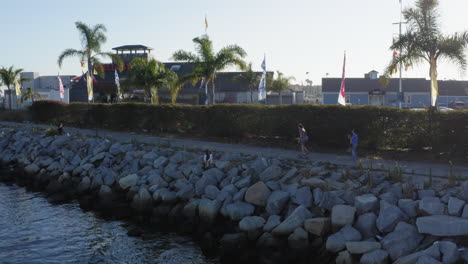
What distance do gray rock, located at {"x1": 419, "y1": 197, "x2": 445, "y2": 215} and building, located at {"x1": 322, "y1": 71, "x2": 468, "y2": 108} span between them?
40.4 m

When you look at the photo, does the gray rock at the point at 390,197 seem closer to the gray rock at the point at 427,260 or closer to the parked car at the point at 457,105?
the gray rock at the point at 427,260

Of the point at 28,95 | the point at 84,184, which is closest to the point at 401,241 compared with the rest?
the point at 84,184

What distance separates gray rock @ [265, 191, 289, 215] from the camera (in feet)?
39.7

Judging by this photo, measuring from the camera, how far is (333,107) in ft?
58.6

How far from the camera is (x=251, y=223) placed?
11.7 meters

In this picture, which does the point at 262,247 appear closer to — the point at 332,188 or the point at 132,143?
the point at 332,188

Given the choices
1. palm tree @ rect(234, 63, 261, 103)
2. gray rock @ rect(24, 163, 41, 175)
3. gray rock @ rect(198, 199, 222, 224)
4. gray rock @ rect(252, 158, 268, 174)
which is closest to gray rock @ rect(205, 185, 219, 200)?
gray rock @ rect(198, 199, 222, 224)

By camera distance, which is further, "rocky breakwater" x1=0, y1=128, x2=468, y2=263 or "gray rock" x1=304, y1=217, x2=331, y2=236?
"gray rock" x1=304, y1=217, x2=331, y2=236

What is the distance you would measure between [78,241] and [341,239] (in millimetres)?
6828

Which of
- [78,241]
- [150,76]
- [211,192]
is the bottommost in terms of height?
[78,241]

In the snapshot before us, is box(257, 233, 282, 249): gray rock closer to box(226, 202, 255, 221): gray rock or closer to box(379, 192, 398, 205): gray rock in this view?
box(226, 202, 255, 221): gray rock

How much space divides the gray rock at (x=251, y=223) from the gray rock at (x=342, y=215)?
1.88 metres

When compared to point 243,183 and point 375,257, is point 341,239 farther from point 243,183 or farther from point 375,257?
point 243,183

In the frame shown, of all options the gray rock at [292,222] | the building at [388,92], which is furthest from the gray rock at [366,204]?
the building at [388,92]
